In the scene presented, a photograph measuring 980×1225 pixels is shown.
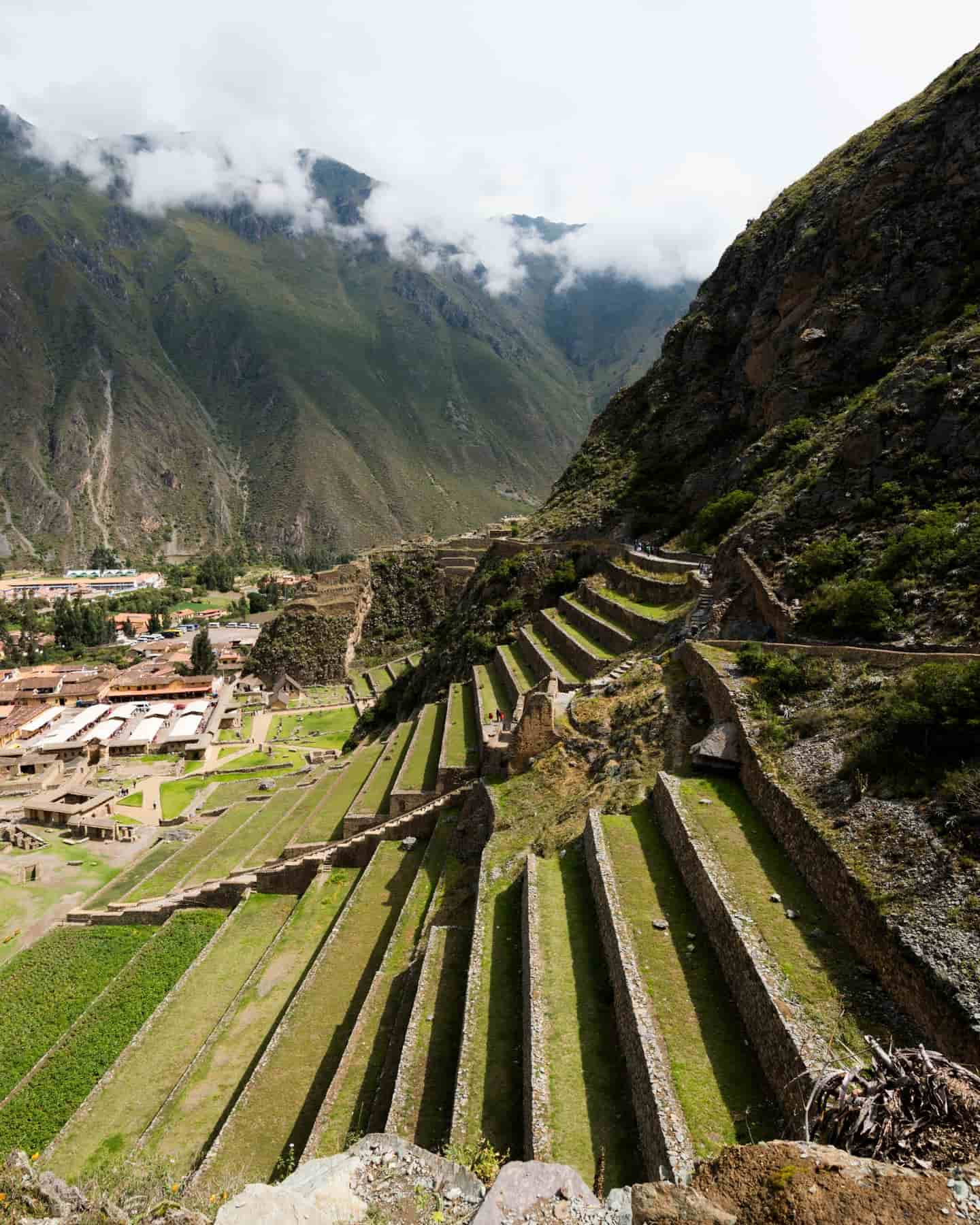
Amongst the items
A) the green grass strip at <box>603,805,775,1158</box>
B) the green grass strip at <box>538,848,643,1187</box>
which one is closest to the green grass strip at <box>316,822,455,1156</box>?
the green grass strip at <box>538,848,643,1187</box>

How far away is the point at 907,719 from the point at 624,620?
56.1 ft

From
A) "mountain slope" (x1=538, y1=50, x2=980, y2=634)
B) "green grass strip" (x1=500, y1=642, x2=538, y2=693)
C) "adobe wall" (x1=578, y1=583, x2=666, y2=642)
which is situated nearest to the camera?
"mountain slope" (x1=538, y1=50, x2=980, y2=634)

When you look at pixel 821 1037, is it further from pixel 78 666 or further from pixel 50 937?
pixel 78 666

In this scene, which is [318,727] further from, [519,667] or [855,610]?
[855,610]

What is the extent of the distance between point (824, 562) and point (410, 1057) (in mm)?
17125

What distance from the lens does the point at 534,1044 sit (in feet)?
34.9

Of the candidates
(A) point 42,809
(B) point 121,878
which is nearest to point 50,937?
(B) point 121,878

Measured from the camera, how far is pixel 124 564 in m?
164

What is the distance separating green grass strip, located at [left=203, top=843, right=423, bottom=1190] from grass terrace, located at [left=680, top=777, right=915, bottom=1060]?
388 inches

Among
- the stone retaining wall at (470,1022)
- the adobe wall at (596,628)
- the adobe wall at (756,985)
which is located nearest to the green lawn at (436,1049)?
the stone retaining wall at (470,1022)

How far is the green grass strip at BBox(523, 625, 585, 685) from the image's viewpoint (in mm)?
26219

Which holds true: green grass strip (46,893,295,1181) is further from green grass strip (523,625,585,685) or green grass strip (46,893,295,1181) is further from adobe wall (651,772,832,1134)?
adobe wall (651,772,832,1134)

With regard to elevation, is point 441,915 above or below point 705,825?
below

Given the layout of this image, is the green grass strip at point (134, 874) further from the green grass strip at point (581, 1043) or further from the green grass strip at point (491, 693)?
the green grass strip at point (581, 1043)
